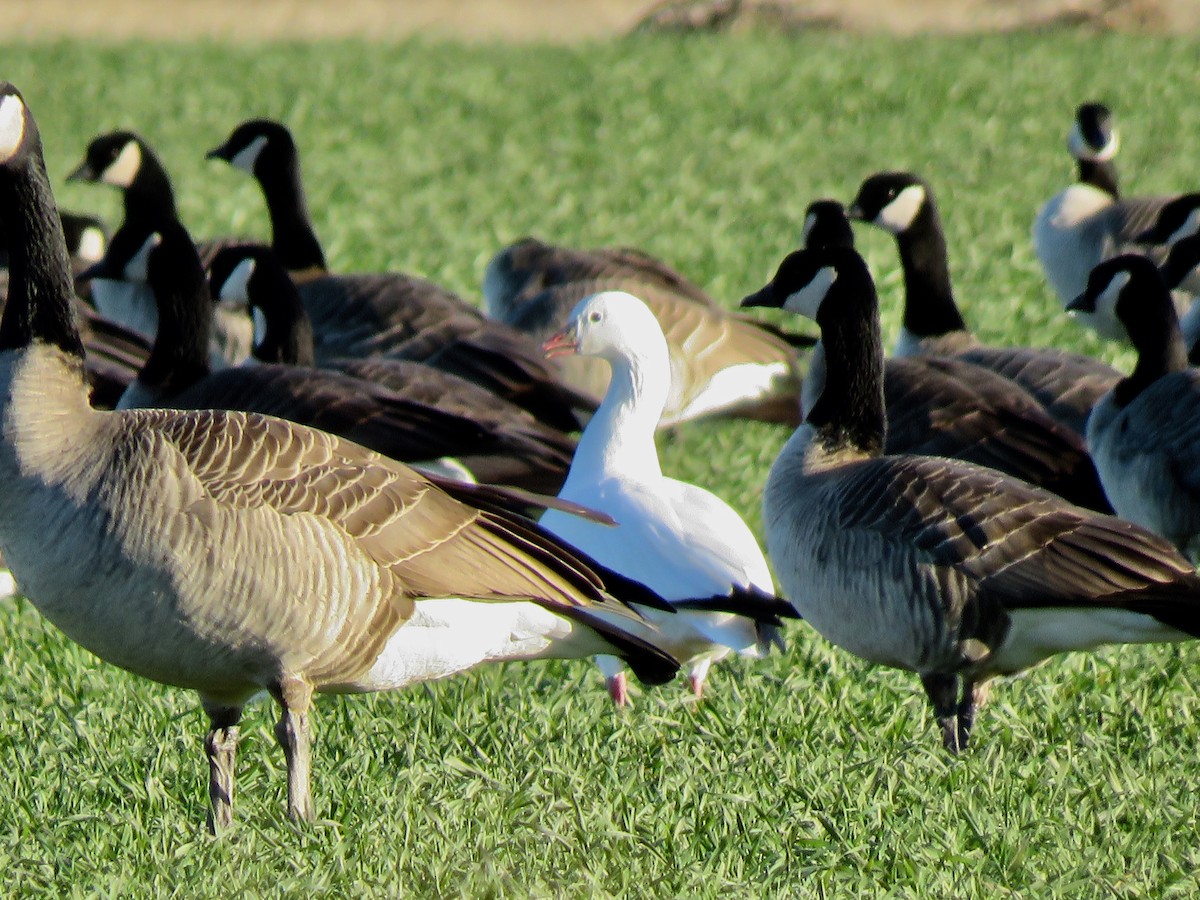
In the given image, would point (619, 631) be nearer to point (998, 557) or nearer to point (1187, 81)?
point (998, 557)

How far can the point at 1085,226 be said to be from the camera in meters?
11.8

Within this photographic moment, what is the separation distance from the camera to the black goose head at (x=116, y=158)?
11047 millimetres

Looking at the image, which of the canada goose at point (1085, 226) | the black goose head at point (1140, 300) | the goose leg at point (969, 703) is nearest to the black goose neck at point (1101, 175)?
the canada goose at point (1085, 226)

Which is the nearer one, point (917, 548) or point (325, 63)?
point (917, 548)

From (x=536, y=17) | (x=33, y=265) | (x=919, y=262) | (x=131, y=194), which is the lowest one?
(x=536, y=17)

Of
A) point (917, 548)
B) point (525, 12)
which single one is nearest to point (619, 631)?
point (917, 548)

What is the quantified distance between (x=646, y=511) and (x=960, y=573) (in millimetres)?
1082

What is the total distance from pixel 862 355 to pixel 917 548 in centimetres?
107

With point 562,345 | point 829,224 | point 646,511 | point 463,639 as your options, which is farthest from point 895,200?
point 463,639

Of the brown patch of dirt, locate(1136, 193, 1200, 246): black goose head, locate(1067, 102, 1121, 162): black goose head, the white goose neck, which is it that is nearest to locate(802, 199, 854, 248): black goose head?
the white goose neck

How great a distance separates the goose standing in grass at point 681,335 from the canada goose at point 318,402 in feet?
6.96

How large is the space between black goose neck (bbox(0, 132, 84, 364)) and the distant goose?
3962mm

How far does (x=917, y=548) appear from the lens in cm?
543

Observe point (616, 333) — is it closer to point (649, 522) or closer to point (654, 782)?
point (649, 522)
